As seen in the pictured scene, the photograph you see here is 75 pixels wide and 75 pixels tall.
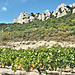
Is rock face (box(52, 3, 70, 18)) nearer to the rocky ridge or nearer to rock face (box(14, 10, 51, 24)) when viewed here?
the rocky ridge

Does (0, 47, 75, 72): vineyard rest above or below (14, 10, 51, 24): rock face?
below

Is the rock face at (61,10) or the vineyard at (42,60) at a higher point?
the rock face at (61,10)

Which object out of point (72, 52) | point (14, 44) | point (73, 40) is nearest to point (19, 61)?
point (72, 52)

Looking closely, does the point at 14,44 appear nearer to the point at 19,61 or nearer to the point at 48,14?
the point at 19,61

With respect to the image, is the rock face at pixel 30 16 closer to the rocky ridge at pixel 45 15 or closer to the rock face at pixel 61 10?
the rocky ridge at pixel 45 15

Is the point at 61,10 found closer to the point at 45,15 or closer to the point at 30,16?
the point at 45,15

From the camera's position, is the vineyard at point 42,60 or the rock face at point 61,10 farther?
the rock face at point 61,10

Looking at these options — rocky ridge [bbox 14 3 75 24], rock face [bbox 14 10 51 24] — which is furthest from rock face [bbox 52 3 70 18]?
rock face [bbox 14 10 51 24]

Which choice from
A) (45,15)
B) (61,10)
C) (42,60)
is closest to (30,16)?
(45,15)

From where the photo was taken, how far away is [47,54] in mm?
10023

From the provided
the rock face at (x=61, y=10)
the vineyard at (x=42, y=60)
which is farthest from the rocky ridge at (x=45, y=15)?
the vineyard at (x=42, y=60)

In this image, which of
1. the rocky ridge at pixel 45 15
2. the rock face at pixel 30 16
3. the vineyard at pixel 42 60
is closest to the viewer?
the vineyard at pixel 42 60

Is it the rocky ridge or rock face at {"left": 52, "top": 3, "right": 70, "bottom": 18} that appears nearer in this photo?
rock face at {"left": 52, "top": 3, "right": 70, "bottom": 18}

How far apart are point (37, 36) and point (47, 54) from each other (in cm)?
3022
